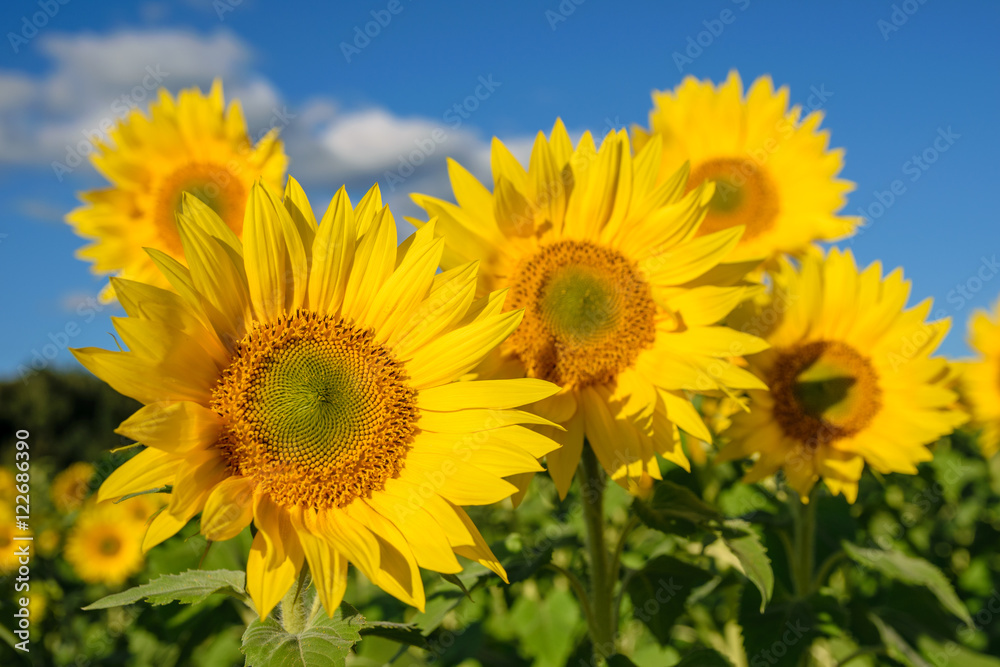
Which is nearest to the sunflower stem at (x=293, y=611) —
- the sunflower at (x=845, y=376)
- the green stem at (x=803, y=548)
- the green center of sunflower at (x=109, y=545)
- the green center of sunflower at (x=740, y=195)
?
the sunflower at (x=845, y=376)

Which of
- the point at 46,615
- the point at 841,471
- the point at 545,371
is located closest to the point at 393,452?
the point at 545,371

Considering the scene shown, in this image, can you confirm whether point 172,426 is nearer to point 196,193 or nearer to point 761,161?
point 196,193

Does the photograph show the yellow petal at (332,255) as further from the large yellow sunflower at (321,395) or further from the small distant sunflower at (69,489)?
the small distant sunflower at (69,489)

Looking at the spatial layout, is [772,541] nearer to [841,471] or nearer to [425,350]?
[841,471]

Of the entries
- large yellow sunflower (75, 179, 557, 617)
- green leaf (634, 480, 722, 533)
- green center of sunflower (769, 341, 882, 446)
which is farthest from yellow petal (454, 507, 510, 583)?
green center of sunflower (769, 341, 882, 446)

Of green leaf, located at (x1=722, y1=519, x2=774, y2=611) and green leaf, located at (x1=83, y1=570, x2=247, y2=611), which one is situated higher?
green leaf, located at (x1=722, y1=519, x2=774, y2=611)

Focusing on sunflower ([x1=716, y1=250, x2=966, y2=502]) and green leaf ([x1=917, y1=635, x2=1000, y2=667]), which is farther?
green leaf ([x1=917, y1=635, x2=1000, y2=667])

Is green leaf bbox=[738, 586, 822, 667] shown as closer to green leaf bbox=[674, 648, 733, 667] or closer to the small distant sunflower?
green leaf bbox=[674, 648, 733, 667]
